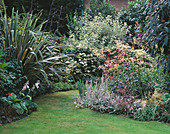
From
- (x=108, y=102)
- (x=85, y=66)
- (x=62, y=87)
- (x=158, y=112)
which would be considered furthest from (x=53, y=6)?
(x=158, y=112)

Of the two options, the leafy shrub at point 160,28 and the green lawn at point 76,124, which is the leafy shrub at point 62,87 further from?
the leafy shrub at point 160,28

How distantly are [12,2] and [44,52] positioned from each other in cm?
898

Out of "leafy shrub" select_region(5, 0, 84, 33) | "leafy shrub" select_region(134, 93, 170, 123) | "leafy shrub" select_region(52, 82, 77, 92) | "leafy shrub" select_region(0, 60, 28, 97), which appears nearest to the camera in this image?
"leafy shrub" select_region(134, 93, 170, 123)

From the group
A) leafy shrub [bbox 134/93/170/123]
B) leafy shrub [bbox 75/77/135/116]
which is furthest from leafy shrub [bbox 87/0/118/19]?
leafy shrub [bbox 134/93/170/123]

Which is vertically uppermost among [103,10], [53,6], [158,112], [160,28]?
[53,6]

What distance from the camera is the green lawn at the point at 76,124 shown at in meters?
3.60

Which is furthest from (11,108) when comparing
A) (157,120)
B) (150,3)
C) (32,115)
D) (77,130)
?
(150,3)

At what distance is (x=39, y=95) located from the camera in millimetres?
6543

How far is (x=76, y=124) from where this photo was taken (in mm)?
3980

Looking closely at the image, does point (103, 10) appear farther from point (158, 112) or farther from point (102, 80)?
point (158, 112)

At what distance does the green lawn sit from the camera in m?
3.60

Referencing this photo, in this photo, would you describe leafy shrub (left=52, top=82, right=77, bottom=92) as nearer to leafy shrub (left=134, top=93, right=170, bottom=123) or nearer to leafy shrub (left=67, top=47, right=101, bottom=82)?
leafy shrub (left=67, top=47, right=101, bottom=82)

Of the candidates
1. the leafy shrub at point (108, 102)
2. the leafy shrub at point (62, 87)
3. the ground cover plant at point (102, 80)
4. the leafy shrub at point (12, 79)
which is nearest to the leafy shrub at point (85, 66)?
the leafy shrub at point (62, 87)

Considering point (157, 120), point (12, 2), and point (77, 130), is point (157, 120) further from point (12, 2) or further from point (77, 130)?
point (12, 2)
